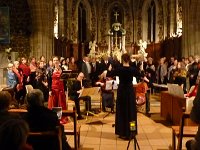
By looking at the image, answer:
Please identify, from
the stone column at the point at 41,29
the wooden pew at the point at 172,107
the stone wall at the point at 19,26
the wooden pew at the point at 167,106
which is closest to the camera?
the wooden pew at the point at 172,107

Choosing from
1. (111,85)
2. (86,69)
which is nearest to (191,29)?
(86,69)

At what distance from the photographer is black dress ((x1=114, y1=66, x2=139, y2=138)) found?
7453 millimetres

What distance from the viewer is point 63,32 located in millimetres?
21531

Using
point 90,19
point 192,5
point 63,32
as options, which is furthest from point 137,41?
point 192,5

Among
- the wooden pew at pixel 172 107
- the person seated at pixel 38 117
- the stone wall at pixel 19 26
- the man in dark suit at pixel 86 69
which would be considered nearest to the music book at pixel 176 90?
the wooden pew at pixel 172 107

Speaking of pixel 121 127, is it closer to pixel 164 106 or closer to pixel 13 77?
pixel 164 106

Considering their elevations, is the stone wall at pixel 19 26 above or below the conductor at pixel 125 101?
above

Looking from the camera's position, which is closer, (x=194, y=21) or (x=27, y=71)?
(x=27, y=71)

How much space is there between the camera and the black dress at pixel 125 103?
745cm

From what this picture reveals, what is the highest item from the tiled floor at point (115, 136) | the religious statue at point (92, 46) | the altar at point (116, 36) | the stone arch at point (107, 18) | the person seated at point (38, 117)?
the stone arch at point (107, 18)

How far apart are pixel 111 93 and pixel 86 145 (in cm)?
395

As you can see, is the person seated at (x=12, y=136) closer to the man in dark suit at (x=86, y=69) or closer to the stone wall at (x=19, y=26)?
the man in dark suit at (x=86, y=69)

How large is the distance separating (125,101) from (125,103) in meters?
0.04

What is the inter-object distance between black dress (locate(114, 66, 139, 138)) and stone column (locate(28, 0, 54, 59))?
997 cm
